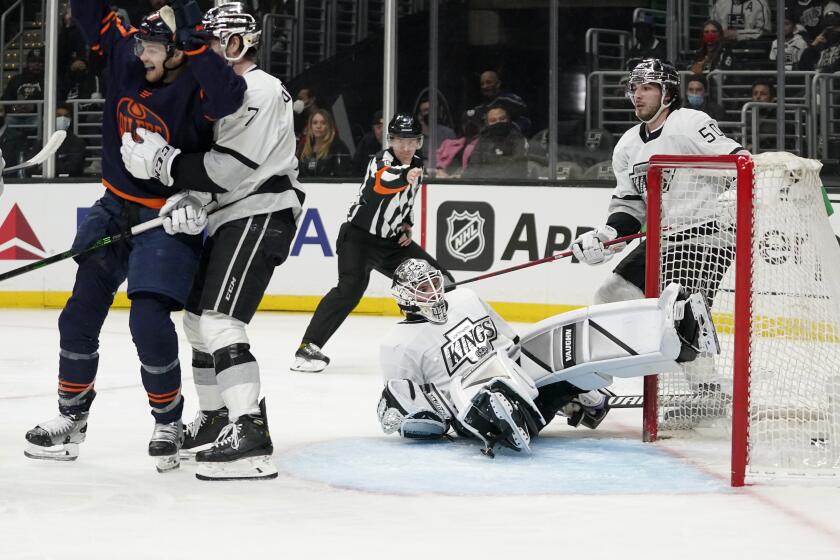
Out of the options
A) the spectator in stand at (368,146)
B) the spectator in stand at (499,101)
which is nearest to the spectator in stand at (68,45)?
the spectator in stand at (368,146)

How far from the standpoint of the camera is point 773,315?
3.56 metres

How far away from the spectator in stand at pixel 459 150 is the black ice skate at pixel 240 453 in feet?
15.5

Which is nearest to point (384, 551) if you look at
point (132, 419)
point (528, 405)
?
point (528, 405)

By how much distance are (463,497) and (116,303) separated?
529cm

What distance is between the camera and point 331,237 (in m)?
7.72

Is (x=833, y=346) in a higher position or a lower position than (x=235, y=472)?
higher

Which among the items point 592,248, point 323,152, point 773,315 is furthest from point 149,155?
point 323,152

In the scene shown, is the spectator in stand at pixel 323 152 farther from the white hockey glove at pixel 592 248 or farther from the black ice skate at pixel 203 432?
the black ice skate at pixel 203 432

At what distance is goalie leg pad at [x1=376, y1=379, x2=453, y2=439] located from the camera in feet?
12.2

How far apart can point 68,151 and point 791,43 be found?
4130 mm

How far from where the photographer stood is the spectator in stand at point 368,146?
8.07 m

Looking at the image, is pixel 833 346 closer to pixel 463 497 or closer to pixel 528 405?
pixel 528 405

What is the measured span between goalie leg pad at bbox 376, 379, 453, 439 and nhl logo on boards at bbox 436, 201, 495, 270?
3640mm

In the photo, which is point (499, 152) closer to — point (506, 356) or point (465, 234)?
point (465, 234)
